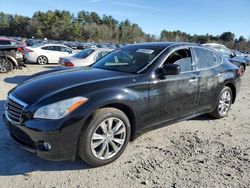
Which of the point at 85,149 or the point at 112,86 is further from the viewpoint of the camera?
the point at 112,86

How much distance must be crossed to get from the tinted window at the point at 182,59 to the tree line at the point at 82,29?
3546 inches

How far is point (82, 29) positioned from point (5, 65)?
94.4 metres

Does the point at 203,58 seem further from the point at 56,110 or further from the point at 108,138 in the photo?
the point at 56,110

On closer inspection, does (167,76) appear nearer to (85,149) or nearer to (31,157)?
(85,149)

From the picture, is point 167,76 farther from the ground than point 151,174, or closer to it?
farther from the ground

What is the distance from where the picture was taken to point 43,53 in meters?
17.0

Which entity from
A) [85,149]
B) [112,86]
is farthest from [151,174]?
[112,86]

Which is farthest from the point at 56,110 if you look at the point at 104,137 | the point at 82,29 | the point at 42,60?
the point at 82,29

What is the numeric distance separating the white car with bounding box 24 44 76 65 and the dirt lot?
12.4 metres

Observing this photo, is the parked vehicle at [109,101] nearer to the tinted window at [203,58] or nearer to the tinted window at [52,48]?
the tinted window at [203,58]

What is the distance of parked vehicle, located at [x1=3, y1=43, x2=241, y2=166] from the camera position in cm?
345

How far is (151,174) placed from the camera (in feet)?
12.2

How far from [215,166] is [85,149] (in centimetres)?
187

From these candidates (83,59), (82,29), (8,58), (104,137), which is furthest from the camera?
(82,29)
